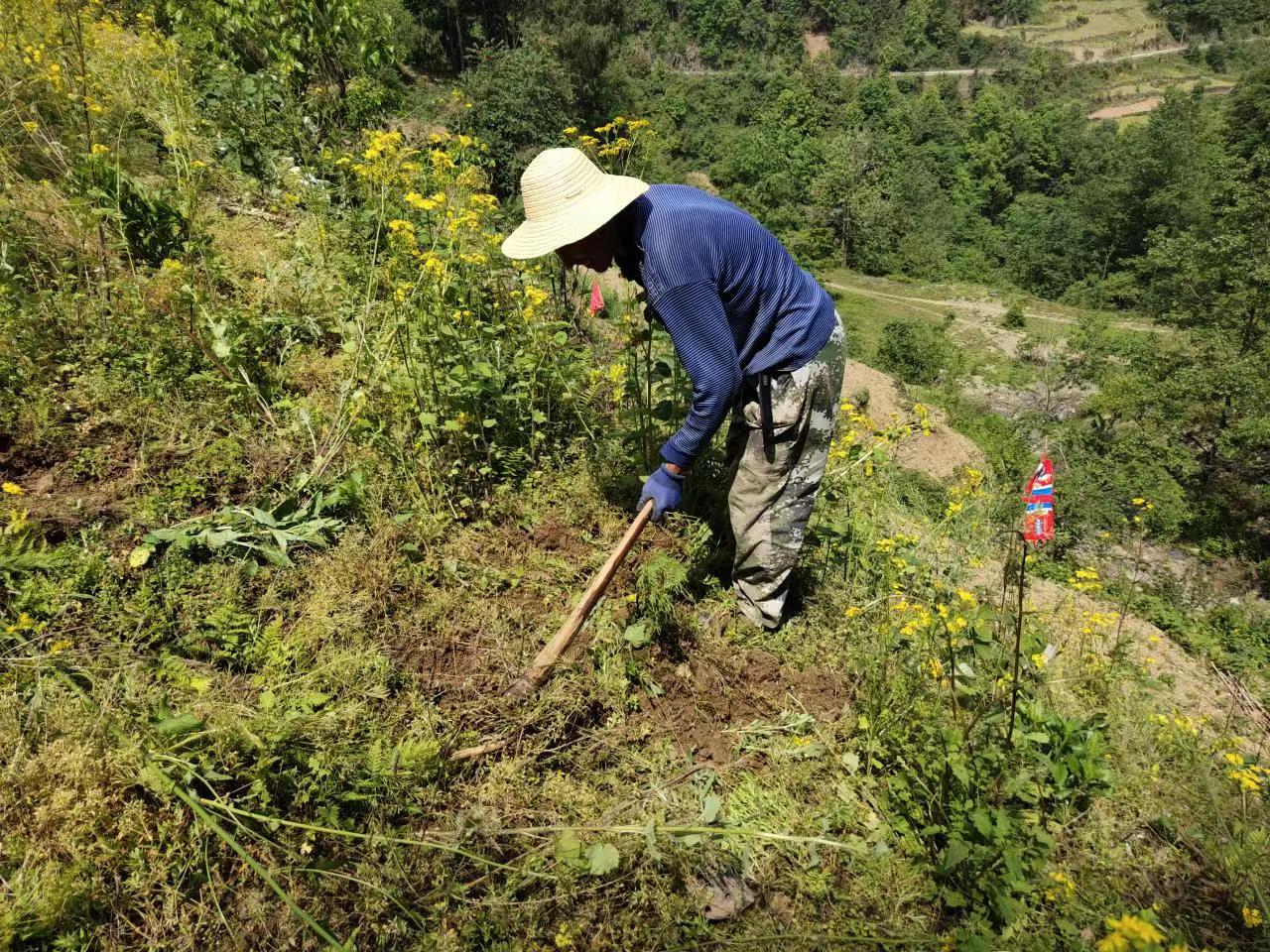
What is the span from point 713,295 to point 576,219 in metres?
0.51

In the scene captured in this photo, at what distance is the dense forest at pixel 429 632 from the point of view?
1762 mm

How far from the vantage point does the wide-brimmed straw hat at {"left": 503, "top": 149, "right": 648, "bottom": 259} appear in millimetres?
2076

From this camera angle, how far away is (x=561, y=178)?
2.15 metres

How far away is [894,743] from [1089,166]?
64.6 m

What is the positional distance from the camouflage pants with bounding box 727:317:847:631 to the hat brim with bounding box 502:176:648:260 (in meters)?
0.85

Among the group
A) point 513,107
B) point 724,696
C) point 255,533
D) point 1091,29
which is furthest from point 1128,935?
point 1091,29

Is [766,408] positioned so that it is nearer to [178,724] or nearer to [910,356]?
[178,724]

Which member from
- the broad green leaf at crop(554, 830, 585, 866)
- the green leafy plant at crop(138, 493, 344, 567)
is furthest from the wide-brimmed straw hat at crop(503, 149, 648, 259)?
the broad green leaf at crop(554, 830, 585, 866)

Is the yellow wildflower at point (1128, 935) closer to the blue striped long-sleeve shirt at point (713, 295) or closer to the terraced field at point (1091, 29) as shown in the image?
the blue striped long-sleeve shirt at point (713, 295)

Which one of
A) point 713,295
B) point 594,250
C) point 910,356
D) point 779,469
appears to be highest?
point 594,250

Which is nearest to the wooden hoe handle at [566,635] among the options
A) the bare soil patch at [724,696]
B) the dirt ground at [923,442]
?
the bare soil patch at [724,696]

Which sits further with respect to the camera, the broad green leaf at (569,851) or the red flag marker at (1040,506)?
the broad green leaf at (569,851)

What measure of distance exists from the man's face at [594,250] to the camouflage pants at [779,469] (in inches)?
29.2

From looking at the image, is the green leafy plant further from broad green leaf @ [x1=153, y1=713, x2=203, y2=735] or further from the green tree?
the green tree
